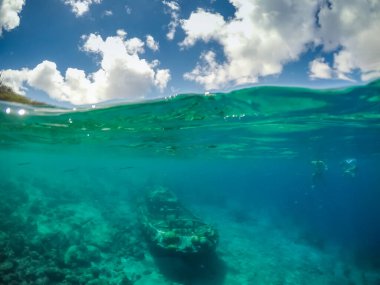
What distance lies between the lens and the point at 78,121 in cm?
2116

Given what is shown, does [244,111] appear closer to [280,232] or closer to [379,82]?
[379,82]

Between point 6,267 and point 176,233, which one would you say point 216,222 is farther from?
point 6,267

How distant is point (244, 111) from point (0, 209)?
24.6 m

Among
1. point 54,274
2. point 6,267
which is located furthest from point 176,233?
point 6,267

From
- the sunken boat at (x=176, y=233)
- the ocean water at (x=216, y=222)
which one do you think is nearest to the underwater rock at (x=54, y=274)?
the ocean water at (x=216, y=222)

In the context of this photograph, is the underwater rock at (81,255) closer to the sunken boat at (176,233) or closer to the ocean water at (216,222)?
the ocean water at (216,222)

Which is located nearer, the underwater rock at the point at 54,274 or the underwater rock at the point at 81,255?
the underwater rock at the point at 54,274

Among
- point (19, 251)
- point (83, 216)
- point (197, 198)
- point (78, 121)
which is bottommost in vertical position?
point (197, 198)

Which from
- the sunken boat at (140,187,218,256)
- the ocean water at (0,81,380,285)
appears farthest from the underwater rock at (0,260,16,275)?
the sunken boat at (140,187,218,256)

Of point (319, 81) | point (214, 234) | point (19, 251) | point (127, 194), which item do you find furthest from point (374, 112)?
point (127, 194)

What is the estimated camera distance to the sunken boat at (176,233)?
53.1ft

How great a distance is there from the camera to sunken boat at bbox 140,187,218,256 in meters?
16.2

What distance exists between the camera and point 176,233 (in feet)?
55.7

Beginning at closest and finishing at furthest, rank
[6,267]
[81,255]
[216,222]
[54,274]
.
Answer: [6,267] < [54,274] < [81,255] < [216,222]
